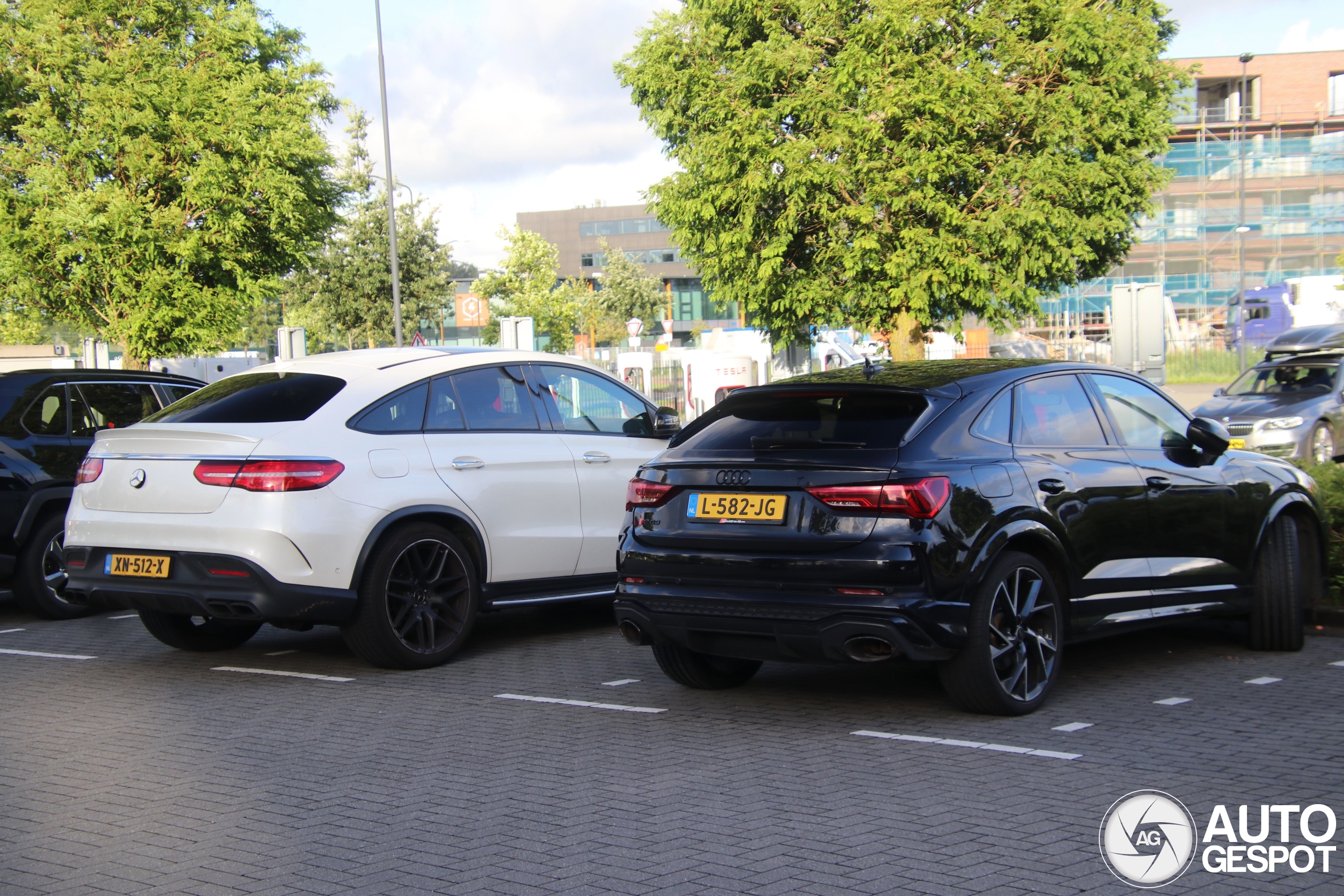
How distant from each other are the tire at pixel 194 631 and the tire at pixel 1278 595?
575 centimetres

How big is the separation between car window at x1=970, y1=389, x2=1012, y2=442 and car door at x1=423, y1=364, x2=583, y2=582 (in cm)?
297

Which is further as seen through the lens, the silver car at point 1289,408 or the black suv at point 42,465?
the silver car at point 1289,408

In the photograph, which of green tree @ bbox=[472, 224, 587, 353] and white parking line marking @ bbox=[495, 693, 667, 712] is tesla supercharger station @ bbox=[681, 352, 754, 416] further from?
green tree @ bbox=[472, 224, 587, 353]

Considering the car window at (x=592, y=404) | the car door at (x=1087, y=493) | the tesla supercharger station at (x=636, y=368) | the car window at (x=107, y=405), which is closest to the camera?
the car door at (x=1087, y=493)

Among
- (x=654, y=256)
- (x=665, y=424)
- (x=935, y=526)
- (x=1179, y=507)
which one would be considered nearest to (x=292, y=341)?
(x=665, y=424)

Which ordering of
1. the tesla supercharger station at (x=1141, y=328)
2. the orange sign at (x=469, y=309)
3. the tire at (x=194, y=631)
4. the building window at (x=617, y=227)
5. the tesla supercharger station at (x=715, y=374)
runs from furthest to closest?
the building window at (x=617, y=227), the orange sign at (x=469, y=309), the tesla supercharger station at (x=715, y=374), the tesla supercharger station at (x=1141, y=328), the tire at (x=194, y=631)

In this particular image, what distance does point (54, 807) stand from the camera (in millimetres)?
4898

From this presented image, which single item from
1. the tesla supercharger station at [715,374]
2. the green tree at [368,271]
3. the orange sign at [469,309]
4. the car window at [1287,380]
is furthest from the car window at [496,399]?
the green tree at [368,271]

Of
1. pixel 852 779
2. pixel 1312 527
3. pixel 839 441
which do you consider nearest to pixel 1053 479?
pixel 839 441

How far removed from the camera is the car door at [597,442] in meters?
8.19

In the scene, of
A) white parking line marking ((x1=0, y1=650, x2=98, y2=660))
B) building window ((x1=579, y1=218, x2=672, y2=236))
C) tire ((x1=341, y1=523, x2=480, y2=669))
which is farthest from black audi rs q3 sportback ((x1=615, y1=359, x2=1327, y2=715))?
building window ((x1=579, y1=218, x2=672, y2=236))

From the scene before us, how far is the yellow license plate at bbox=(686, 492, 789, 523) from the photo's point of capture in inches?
220

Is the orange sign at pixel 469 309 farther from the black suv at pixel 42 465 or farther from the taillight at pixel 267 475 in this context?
the taillight at pixel 267 475

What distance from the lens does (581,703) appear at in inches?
254
